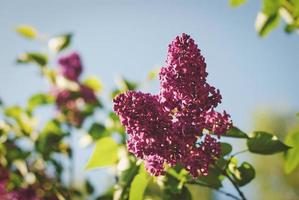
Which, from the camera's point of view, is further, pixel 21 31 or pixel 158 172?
pixel 21 31

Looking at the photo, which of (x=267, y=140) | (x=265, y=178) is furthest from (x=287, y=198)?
(x=267, y=140)

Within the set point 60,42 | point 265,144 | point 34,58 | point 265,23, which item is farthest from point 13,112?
point 265,144

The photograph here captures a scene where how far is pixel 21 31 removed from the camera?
3160 millimetres

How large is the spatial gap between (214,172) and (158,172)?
38 cm

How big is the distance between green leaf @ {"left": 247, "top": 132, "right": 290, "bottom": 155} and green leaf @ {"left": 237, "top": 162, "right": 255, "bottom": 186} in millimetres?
78

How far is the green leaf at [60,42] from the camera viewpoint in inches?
123

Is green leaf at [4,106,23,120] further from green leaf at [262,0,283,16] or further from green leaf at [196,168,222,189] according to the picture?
green leaf at [262,0,283,16]

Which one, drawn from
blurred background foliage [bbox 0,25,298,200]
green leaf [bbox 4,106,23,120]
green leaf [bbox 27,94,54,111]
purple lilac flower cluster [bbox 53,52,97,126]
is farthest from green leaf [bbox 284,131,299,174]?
green leaf [bbox 4,106,23,120]

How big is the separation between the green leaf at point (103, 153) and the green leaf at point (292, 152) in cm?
88

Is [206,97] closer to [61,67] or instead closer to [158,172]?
[158,172]

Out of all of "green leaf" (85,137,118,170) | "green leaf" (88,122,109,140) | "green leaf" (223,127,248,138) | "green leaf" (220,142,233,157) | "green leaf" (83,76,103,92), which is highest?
"green leaf" (83,76,103,92)

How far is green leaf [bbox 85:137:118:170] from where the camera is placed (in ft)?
7.14

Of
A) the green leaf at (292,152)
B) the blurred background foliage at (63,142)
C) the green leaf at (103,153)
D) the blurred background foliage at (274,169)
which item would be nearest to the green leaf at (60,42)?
the blurred background foliage at (63,142)

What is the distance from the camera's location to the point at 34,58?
10.3 ft
